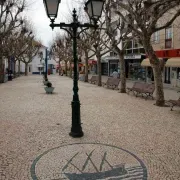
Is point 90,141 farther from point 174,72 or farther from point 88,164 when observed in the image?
point 174,72

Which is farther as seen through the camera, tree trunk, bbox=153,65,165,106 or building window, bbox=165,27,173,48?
building window, bbox=165,27,173,48

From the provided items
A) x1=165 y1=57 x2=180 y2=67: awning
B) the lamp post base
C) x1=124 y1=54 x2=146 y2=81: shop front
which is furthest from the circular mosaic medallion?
x1=124 y1=54 x2=146 y2=81: shop front

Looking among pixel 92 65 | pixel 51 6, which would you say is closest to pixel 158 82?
pixel 51 6

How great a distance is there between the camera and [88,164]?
5.54 m

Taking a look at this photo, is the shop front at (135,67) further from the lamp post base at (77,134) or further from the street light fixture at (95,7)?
the lamp post base at (77,134)

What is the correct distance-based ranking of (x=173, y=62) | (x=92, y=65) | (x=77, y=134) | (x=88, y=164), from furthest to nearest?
1. (x=92, y=65)
2. (x=173, y=62)
3. (x=77, y=134)
4. (x=88, y=164)

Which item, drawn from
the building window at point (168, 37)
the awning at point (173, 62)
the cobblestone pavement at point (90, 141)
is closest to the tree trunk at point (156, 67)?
the cobblestone pavement at point (90, 141)

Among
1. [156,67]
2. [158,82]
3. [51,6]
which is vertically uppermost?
[51,6]

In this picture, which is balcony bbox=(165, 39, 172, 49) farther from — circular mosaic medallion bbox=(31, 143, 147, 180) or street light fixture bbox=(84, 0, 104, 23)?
circular mosaic medallion bbox=(31, 143, 147, 180)

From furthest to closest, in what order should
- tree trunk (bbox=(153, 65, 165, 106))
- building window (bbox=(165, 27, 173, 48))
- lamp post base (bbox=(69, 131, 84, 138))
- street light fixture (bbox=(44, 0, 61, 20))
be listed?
building window (bbox=(165, 27, 173, 48)) < tree trunk (bbox=(153, 65, 165, 106)) < lamp post base (bbox=(69, 131, 84, 138)) < street light fixture (bbox=(44, 0, 61, 20))

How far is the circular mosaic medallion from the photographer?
500 cm

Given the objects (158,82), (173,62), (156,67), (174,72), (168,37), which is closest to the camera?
(156,67)

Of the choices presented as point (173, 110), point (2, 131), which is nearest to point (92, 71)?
point (173, 110)

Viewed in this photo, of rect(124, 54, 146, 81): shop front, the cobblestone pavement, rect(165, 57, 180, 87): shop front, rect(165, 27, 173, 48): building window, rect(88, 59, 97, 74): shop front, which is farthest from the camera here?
rect(88, 59, 97, 74): shop front
